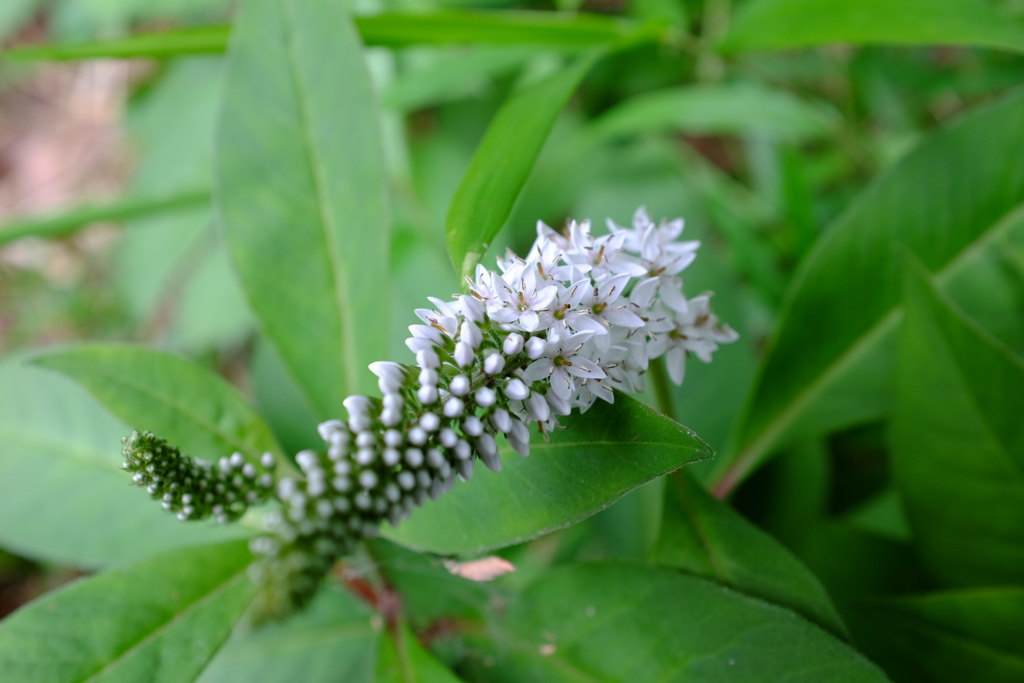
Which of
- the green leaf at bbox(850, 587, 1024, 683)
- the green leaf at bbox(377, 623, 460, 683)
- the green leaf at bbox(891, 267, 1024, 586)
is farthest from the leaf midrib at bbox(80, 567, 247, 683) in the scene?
the green leaf at bbox(891, 267, 1024, 586)

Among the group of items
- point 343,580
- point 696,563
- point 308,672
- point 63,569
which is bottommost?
point 696,563

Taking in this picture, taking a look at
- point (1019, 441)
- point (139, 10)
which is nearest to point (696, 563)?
point (1019, 441)

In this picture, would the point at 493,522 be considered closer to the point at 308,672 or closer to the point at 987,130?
the point at 308,672

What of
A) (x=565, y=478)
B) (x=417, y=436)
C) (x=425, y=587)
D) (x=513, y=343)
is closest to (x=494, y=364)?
(x=513, y=343)

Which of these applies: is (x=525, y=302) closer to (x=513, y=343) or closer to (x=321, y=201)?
(x=513, y=343)

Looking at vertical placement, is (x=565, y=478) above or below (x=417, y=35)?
below

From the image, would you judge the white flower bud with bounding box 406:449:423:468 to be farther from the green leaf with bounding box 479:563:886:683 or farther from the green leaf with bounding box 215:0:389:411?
the green leaf with bounding box 215:0:389:411
